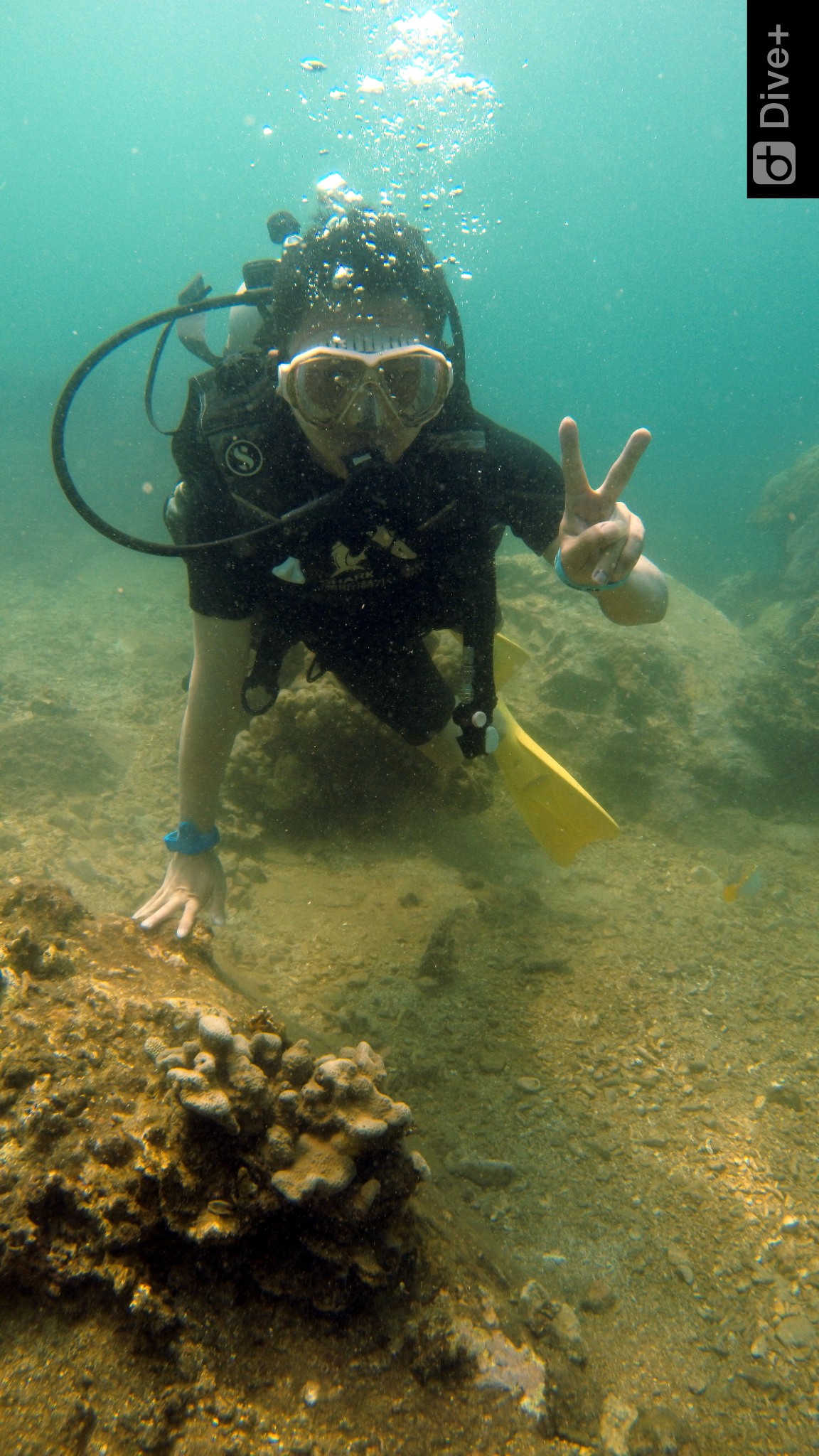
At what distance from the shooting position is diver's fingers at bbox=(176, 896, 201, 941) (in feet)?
9.02

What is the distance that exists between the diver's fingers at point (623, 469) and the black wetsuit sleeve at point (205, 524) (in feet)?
5.22

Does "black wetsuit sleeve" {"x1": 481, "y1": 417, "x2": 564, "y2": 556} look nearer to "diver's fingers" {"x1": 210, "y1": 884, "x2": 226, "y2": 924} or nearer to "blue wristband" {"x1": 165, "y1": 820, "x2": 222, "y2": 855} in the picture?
"blue wristband" {"x1": 165, "y1": 820, "x2": 222, "y2": 855}

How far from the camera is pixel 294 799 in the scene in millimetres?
4738


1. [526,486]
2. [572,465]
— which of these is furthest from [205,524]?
[572,465]

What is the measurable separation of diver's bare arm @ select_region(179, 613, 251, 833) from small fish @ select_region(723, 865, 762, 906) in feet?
10.2

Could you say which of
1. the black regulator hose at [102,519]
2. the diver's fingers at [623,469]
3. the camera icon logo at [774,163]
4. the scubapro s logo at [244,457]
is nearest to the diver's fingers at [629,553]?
the diver's fingers at [623,469]

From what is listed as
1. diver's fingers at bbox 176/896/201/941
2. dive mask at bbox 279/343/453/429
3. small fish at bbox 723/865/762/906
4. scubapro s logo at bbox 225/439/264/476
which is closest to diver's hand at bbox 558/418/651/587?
dive mask at bbox 279/343/453/429

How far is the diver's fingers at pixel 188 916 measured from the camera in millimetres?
2750

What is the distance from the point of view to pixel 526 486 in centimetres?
302

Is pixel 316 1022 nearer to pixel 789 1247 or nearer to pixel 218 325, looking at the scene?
→ pixel 789 1247

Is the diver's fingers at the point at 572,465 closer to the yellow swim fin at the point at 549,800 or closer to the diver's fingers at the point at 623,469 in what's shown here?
the diver's fingers at the point at 623,469

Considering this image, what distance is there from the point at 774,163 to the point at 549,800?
5609 mm

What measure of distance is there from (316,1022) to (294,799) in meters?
1.95

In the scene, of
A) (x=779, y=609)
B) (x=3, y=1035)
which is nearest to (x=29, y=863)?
(x=3, y=1035)
